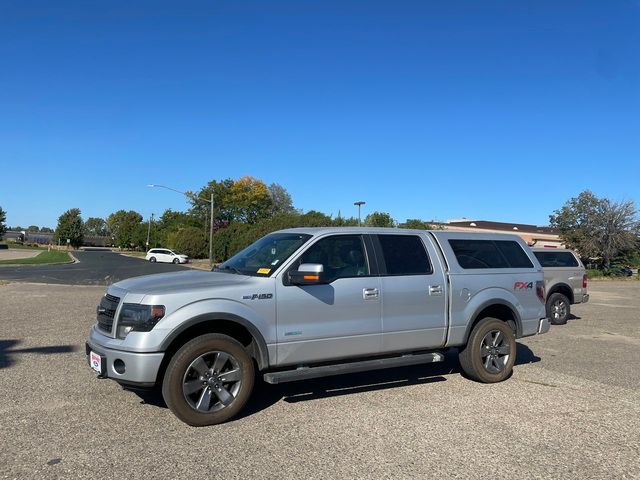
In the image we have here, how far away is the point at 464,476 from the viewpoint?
3.87 meters

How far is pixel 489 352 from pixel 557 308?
7.12 meters

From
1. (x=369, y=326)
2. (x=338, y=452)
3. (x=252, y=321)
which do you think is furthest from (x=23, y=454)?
(x=369, y=326)

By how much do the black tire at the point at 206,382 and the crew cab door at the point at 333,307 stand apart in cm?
42

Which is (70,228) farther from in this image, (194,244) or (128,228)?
(194,244)

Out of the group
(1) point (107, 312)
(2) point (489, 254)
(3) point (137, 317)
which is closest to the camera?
(3) point (137, 317)

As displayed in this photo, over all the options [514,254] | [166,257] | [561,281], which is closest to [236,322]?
[514,254]

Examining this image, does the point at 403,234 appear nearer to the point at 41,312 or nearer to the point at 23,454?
the point at 23,454

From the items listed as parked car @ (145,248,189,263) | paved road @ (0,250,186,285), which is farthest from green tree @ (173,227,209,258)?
paved road @ (0,250,186,285)

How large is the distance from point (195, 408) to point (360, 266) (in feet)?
7.48

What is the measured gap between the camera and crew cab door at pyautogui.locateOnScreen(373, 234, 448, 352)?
578 cm

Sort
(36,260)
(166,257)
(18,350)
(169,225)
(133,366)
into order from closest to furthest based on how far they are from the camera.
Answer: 1. (133,366)
2. (18,350)
3. (36,260)
4. (166,257)
5. (169,225)

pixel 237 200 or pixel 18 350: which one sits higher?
pixel 237 200

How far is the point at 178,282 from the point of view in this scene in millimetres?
5180

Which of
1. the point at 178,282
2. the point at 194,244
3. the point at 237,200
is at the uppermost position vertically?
the point at 237,200
